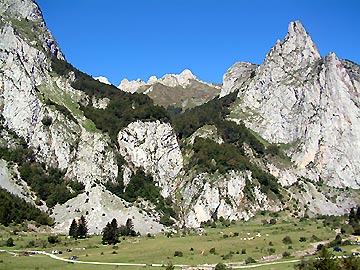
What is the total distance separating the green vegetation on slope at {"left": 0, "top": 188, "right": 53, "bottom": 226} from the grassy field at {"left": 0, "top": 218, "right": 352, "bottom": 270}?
35.9 ft

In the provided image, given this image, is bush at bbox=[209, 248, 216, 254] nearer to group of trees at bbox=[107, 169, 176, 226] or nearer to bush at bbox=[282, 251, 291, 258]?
bush at bbox=[282, 251, 291, 258]

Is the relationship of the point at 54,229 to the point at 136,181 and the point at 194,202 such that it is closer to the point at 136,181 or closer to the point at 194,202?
the point at 136,181

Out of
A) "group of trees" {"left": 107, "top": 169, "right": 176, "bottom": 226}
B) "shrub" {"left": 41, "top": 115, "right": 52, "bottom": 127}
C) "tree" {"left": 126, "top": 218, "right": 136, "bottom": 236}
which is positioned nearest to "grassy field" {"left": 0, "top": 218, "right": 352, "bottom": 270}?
"tree" {"left": 126, "top": 218, "right": 136, "bottom": 236}

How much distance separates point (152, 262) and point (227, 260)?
1658 centimetres

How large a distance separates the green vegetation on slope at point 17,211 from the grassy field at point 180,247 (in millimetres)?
10942

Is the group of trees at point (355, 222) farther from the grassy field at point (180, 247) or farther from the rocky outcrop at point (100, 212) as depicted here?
the rocky outcrop at point (100, 212)

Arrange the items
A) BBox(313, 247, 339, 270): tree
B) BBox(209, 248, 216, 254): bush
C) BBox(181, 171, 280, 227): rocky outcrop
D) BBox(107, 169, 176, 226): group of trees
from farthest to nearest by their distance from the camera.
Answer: BBox(181, 171, 280, 227): rocky outcrop < BBox(107, 169, 176, 226): group of trees < BBox(209, 248, 216, 254): bush < BBox(313, 247, 339, 270): tree

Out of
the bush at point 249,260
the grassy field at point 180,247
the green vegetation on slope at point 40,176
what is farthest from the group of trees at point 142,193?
the bush at point 249,260

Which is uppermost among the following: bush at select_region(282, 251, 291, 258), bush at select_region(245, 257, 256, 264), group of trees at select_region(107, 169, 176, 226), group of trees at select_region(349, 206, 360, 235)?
group of trees at select_region(107, 169, 176, 226)

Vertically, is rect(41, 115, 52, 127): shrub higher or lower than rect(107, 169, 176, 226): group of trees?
higher

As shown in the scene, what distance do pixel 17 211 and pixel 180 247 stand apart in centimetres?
6819

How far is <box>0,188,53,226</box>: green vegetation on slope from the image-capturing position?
6014 inches

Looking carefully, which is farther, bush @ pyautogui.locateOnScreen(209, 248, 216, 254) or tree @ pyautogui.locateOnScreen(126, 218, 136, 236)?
tree @ pyautogui.locateOnScreen(126, 218, 136, 236)

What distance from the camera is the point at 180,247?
118938mm
